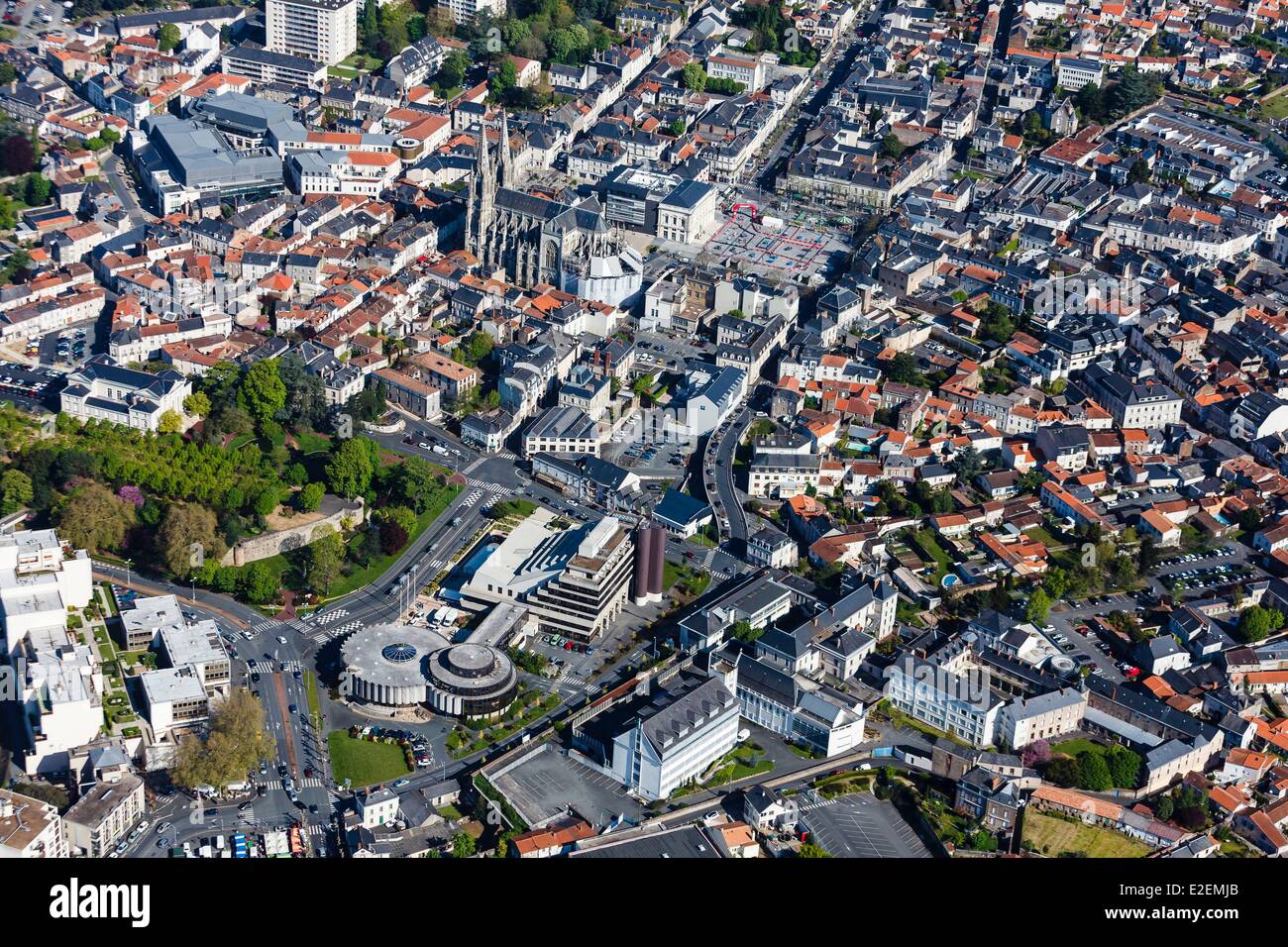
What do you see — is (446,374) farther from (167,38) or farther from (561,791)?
(167,38)

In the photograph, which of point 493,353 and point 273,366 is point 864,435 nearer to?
point 493,353

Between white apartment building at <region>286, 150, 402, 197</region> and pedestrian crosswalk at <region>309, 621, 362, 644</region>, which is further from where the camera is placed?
white apartment building at <region>286, 150, 402, 197</region>

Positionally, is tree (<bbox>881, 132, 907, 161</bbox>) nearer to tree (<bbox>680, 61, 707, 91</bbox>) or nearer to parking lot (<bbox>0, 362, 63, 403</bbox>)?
tree (<bbox>680, 61, 707, 91</bbox>)

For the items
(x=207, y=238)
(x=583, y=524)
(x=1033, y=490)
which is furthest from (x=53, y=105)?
(x=1033, y=490)

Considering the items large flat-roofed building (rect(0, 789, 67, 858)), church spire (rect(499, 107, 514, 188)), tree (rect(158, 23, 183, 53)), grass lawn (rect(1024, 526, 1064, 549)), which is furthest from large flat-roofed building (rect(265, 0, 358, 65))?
large flat-roofed building (rect(0, 789, 67, 858))

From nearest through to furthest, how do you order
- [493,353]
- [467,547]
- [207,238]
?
[467,547], [493,353], [207,238]
